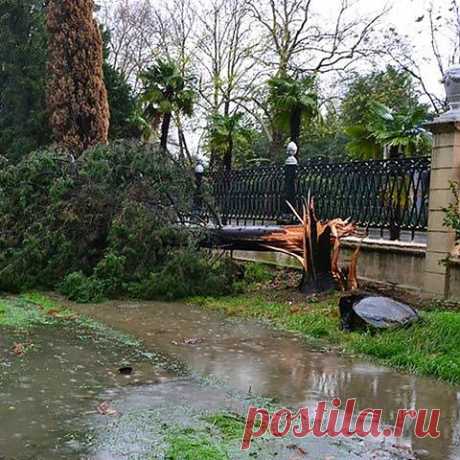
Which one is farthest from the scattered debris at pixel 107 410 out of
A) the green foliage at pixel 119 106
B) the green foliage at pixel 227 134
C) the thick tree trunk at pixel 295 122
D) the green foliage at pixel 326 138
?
the green foliage at pixel 326 138

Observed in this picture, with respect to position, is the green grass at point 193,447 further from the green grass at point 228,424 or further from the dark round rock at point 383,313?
the dark round rock at point 383,313

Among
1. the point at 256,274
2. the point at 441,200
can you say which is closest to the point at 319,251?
the point at 441,200

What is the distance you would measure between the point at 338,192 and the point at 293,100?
9.08 meters

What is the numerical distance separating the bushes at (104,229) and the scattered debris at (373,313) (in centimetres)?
275

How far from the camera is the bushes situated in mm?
8594

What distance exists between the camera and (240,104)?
26.8m

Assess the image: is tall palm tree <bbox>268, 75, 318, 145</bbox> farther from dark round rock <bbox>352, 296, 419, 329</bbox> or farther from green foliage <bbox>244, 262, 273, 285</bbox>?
dark round rock <bbox>352, 296, 419, 329</bbox>

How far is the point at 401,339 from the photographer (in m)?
5.65

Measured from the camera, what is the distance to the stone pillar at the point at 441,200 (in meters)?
7.17

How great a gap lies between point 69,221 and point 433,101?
17.3 meters

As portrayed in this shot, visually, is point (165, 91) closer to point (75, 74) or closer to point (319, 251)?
point (75, 74)

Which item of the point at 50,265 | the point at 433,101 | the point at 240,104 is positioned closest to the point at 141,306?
the point at 50,265

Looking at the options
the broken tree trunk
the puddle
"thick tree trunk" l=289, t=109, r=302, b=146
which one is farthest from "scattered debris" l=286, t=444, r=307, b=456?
"thick tree trunk" l=289, t=109, r=302, b=146

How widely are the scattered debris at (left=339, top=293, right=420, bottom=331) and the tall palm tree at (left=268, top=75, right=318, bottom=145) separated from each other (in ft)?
39.7
